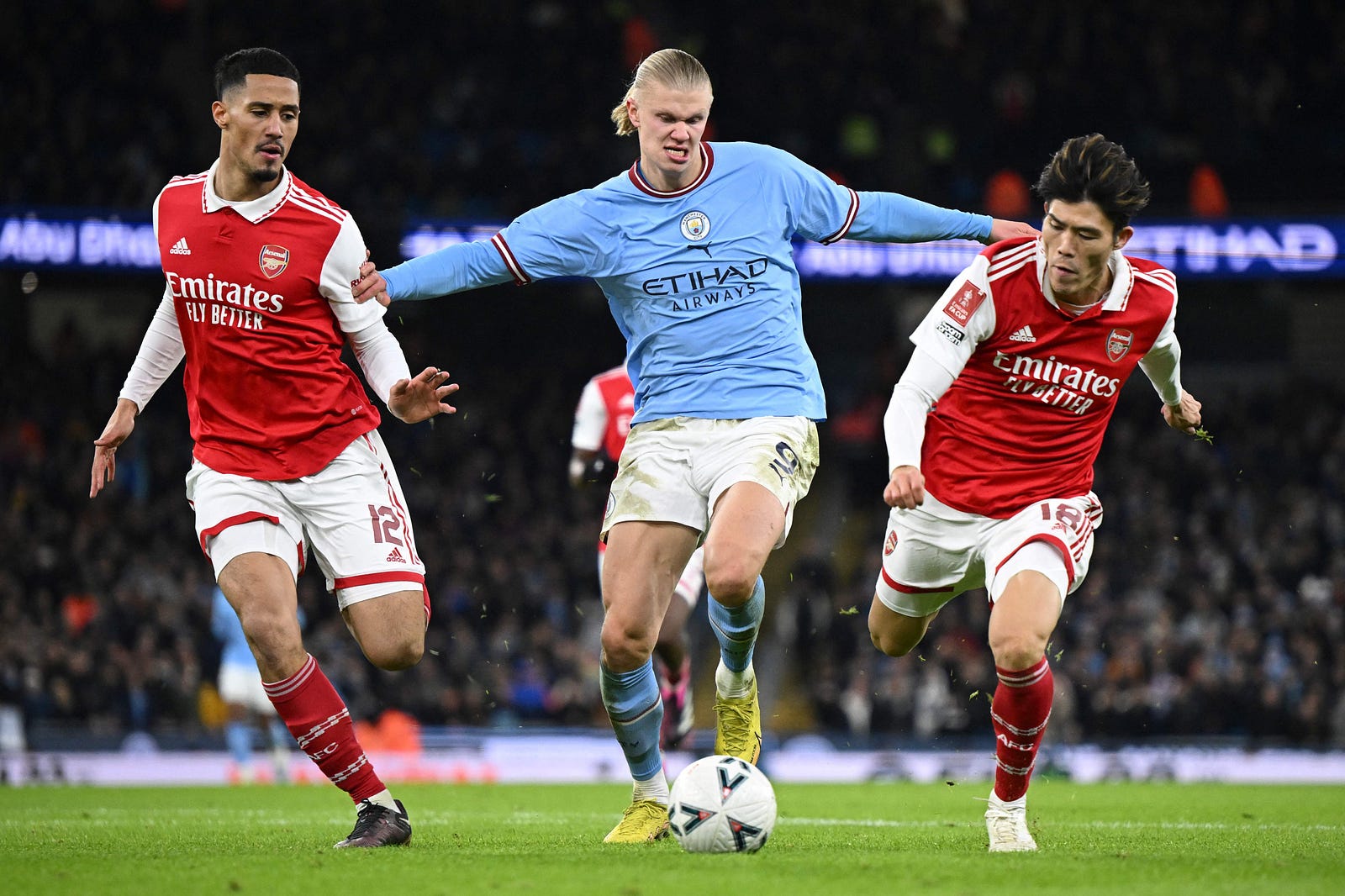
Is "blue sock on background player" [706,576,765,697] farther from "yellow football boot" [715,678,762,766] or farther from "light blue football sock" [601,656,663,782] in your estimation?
"light blue football sock" [601,656,663,782]

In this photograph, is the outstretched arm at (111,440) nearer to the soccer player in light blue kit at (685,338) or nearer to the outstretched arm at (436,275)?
the outstretched arm at (436,275)

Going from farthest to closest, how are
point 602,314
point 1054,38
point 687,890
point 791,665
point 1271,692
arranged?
point 602,314
point 1054,38
point 791,665
point 1271,692
point 687,890

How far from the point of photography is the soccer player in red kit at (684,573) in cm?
934

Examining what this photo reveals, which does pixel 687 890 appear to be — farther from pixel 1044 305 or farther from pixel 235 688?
pixel 235 688

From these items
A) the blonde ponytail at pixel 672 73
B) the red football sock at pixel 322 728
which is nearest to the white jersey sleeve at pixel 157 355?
the red football sock at pixel 322 728

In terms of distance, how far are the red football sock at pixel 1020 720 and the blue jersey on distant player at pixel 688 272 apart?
141cm

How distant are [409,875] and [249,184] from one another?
2766 millimetres

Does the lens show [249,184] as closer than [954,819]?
Yes

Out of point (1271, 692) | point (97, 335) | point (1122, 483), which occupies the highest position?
point (97, 335)

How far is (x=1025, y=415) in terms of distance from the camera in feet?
20.6

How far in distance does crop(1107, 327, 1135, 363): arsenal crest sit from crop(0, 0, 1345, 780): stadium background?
395 inches

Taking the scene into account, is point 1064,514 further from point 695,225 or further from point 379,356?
point 379,356

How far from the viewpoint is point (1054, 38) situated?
69.7 ft

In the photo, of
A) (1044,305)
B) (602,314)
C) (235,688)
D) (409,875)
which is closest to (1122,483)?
(602,314)
